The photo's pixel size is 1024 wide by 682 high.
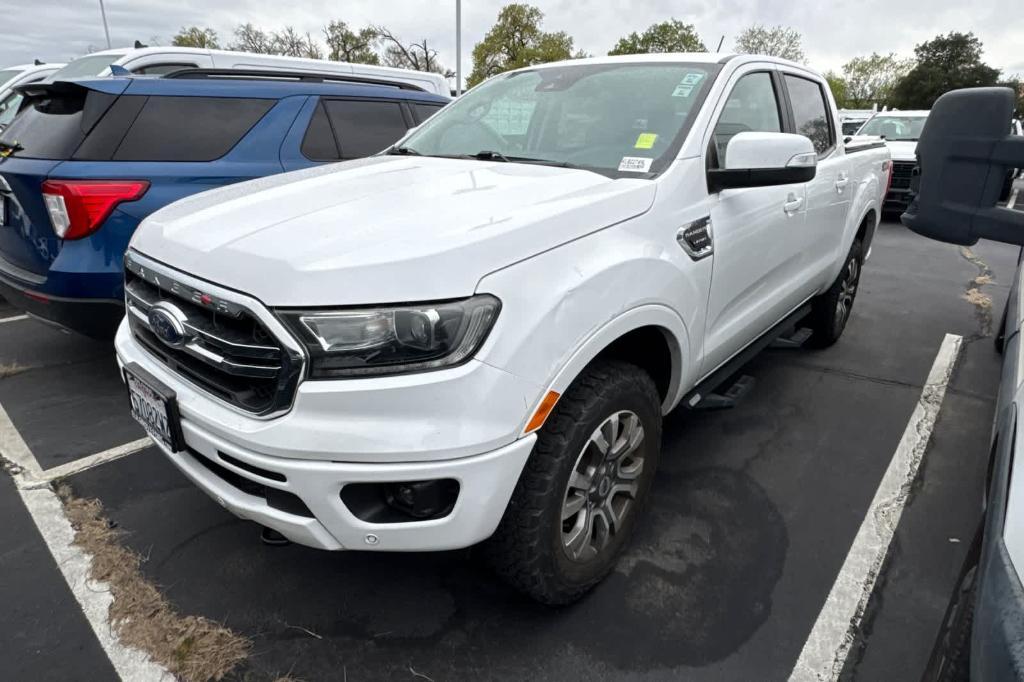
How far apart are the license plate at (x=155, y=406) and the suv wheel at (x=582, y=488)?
3.20ft

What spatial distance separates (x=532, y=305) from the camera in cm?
158

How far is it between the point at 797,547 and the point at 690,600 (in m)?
0.59

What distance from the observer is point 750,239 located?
2605 millimetres

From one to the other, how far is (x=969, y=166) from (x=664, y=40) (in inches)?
2326

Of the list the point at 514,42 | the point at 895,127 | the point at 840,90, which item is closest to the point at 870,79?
the point at 840,90

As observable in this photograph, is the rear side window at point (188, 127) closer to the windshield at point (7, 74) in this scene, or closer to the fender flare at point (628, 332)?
the fender flare at point (628, 332)

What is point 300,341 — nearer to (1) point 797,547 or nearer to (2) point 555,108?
(2) point 555,108

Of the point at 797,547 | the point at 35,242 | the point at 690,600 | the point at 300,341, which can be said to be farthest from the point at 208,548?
the point at 797,547

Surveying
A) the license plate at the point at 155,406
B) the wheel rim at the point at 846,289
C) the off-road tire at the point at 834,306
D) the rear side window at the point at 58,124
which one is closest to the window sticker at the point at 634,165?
the license plate at the point at 155,406

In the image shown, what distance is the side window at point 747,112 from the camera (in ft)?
8.32

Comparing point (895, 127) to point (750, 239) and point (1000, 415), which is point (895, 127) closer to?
point (750, 239)

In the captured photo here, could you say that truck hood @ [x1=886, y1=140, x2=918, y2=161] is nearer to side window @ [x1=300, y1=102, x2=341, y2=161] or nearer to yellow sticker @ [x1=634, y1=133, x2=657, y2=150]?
side window @ [x1=300, y1=102, x2=341, y2=161]

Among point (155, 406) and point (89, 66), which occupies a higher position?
point (89, 66)

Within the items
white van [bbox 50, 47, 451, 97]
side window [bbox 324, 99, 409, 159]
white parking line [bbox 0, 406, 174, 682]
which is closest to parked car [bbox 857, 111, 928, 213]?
white van [bbox 50, 47, 451, 97]
